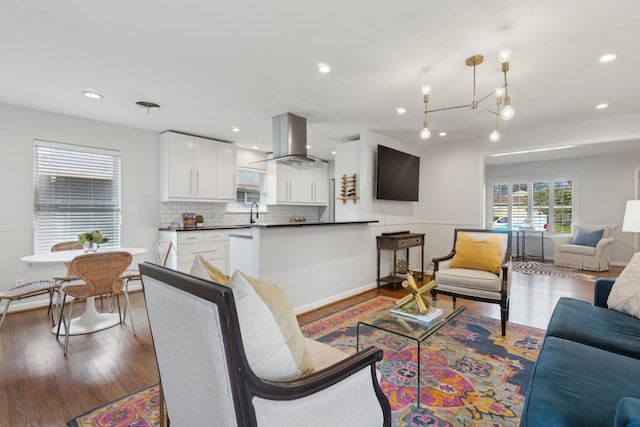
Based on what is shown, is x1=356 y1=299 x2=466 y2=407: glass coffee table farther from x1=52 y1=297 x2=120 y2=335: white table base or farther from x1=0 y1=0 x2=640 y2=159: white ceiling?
x1=52 y1=297 x2=120 y2=335: white table base

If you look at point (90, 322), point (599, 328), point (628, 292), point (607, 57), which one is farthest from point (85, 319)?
point (607, 57)

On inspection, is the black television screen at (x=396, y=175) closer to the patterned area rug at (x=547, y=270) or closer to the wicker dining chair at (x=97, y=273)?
the patterned area rug at (x=547, y=270)

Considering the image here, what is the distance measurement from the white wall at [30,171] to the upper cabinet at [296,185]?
2.37 metres

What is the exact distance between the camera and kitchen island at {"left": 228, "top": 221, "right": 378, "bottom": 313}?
3.16 metres

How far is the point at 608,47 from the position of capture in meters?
2.27

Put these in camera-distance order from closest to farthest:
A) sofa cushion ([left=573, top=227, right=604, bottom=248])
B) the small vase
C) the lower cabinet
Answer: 1. the small vase
2. the lower cabinet
3. sofa cushion ([left=573, top=227, right=604, bottom=248])

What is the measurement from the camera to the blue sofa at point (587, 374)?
1053 mm

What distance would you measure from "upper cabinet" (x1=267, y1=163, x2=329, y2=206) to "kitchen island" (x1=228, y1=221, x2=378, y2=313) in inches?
Result: 84.7

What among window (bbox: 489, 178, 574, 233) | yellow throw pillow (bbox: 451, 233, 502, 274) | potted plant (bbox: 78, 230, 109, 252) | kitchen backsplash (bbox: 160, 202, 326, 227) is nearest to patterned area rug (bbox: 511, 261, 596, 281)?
window (bbox: 489, 178, 574, 233)

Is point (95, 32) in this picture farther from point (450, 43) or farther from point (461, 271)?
point (461, 271)

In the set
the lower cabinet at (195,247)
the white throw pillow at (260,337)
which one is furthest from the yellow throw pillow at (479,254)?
the lower cabinet at (195,247)

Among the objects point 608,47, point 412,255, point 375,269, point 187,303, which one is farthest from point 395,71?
point 412,255

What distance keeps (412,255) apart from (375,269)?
4.15ft

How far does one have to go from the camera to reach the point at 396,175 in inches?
194
